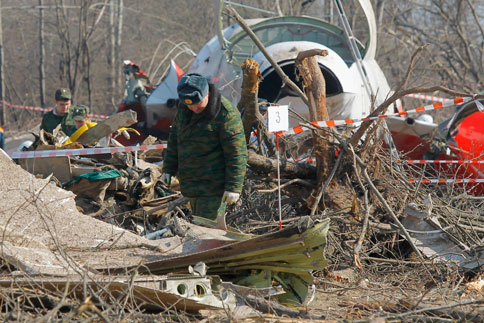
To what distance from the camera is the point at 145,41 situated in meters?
28.1

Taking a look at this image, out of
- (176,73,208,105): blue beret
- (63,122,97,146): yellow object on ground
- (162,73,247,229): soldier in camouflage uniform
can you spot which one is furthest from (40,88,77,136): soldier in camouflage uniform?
(176,73,208,105): blue beret

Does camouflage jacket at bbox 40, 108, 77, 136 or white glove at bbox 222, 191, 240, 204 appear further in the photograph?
camouflage jacket at bbox 40, 108, 77, 136

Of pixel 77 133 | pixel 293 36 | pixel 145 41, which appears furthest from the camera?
pixel 145 41

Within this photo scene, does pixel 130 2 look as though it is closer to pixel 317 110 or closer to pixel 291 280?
pixel 317 110

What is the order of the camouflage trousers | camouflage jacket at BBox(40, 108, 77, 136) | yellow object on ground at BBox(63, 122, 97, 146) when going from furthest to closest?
1. camouflage jacket at BBox(40, 108, 77, 136)
2. yellow object on ground at BBox(63, 122, 97, 146)
3. the camouflage trousers

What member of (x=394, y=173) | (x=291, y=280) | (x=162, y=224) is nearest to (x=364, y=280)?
(x=291, y=280)

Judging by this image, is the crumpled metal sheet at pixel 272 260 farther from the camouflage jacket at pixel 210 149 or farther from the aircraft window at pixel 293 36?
the aircraft window at pixel 293 36

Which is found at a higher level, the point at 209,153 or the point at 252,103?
the point at 252,103

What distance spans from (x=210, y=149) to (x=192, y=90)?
55 centimetres

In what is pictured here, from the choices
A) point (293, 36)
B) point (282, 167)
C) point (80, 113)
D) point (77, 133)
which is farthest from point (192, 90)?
point (293, 36)

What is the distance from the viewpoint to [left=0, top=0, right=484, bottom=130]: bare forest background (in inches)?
733

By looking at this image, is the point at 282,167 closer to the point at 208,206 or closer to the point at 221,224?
the point at 208,206

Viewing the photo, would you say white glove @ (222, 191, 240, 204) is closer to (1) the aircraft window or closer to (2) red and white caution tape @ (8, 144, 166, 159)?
(2) red and white caution tape @ (8, 144, 166, 159)

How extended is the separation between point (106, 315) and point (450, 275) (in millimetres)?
3135
